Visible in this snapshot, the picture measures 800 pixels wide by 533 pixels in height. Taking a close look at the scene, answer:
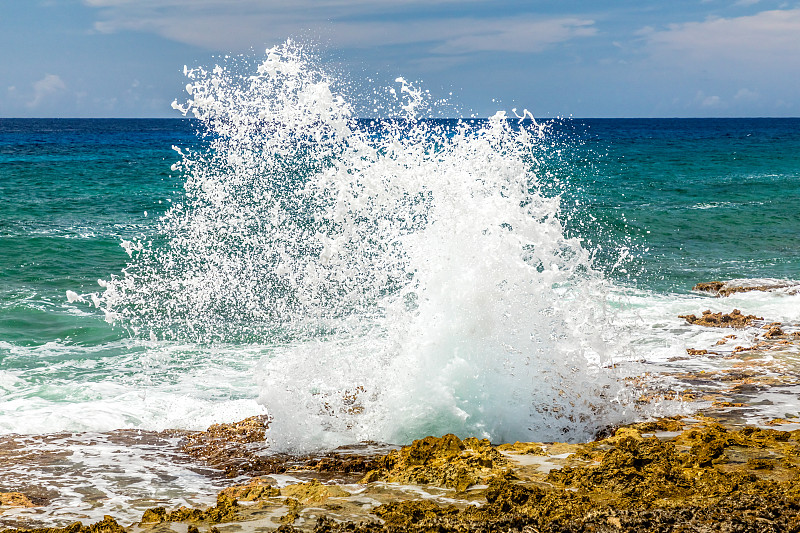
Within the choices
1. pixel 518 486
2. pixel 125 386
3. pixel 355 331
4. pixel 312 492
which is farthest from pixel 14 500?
pixel 355 331

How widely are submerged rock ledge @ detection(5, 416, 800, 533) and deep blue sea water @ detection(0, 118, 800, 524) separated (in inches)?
54.5

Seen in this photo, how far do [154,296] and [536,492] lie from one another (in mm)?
9067

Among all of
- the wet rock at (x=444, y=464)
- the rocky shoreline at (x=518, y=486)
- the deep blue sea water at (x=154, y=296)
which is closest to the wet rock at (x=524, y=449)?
the rocky shoreline at (x=518, y=486)

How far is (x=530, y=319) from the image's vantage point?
20.8 ft

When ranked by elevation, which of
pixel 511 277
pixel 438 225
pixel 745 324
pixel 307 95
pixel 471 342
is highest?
pixel 307 95

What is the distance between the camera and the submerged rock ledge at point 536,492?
11.5ft

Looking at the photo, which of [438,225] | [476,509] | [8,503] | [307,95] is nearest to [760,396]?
[438,225]

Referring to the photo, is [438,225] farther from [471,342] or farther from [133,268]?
[133,268]

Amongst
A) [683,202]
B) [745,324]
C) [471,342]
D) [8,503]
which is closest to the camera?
[8,503]

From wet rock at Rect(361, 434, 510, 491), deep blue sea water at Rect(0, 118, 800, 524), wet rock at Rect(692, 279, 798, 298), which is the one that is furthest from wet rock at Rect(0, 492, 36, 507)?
wet rock at Rect(692, 279, 798, 298)

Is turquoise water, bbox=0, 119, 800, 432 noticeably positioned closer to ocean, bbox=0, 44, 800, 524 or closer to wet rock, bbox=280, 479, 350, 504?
ocean, bbox=0, 44, 800, 524

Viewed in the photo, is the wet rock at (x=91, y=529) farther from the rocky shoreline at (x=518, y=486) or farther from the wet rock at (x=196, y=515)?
the wet rock at (x=196, y=515)

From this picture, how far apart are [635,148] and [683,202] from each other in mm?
29079

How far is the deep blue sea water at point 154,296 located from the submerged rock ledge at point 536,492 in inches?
54.5
